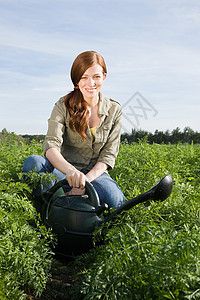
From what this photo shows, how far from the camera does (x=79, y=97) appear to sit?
10.5 ft

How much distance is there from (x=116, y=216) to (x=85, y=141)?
93cm

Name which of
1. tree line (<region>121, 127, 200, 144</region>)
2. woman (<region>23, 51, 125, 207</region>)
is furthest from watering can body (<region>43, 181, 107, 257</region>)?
tree line (<region>121, 127, 200, 144</region>)

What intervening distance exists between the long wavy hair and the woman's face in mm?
34

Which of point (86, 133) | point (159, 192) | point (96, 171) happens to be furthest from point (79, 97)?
point (159, 192)

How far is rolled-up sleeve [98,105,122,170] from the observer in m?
3.17

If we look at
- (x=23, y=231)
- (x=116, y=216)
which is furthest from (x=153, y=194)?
(x=23, y=231)

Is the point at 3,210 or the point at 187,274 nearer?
the point at 187,274

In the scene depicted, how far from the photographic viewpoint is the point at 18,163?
3.69 meters

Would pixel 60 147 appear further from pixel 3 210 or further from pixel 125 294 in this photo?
pixel 125 294

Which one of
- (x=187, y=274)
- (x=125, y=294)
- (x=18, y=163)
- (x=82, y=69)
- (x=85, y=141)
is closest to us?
(x=187, y=274)

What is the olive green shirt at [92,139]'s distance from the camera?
3189mm

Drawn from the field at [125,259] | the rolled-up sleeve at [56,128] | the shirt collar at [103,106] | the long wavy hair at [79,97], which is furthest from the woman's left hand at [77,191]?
the shirt collar at [103,106]

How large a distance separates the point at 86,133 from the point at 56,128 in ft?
0.94

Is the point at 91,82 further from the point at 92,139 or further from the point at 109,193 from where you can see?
the point at 109,193
